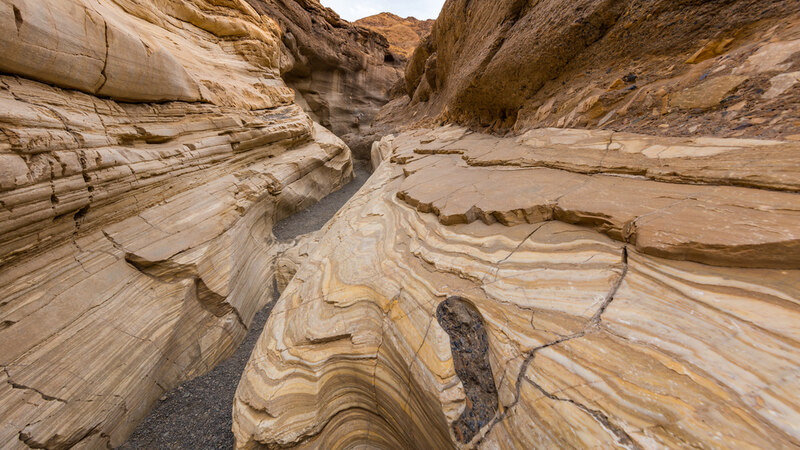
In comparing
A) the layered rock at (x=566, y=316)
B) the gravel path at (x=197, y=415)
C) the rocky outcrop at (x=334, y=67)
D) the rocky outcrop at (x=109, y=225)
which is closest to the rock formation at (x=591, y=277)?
the layered rock at (x=566, y=316)

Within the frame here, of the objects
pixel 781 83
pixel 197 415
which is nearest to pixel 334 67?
pixel 197 415

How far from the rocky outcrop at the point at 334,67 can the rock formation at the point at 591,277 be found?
31.5ft

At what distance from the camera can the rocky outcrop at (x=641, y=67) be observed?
79.4 inches

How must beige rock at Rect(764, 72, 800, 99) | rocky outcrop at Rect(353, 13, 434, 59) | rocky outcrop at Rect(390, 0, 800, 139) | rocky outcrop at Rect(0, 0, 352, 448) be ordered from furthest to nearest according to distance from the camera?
rocky outcrop at Rect(353, 13, 434, 59), rocky outcrop at Rect(0, 0, 352, 448), rocky outcrop at Rect(390, 0, 800, 139), beige rock at Rect(764, 72, 800, 99)

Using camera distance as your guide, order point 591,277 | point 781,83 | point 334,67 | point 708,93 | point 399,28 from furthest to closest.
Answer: point 399,28 < point 334,67 < point 708,93 < point 781,83 < point 591,277

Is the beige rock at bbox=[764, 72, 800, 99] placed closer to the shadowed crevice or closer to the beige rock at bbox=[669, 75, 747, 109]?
the beige rock at bbox=[669, 75, 747, 109]

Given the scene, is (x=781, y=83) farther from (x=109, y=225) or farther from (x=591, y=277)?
(x=109, y=225)

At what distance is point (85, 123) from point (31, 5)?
1.06m

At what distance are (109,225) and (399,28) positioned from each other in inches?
1226

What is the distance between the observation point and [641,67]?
9.98 ft

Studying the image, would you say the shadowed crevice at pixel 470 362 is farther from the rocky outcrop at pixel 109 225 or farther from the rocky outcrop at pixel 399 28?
the rocky outcrop at pixel 399 28

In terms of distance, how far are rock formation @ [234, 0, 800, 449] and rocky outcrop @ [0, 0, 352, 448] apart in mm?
1470

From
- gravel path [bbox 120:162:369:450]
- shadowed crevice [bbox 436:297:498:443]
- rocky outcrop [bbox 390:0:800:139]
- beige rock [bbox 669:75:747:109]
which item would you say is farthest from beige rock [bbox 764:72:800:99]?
gravel path [bbox 120:162:369:450]

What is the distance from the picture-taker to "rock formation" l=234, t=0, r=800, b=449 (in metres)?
1.06
